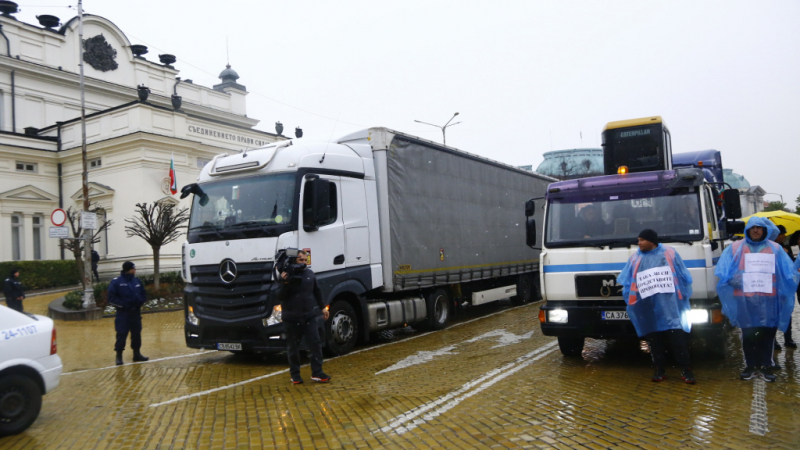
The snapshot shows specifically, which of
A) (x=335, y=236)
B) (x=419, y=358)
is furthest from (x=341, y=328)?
(x=335, y=236)

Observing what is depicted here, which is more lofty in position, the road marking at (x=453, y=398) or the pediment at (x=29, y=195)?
the pediment at (x=29, y=195)

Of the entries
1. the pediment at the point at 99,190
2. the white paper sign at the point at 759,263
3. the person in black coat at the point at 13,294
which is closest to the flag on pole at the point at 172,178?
the pediment at the point at 99,190

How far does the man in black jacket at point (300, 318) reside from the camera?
789 centimetres

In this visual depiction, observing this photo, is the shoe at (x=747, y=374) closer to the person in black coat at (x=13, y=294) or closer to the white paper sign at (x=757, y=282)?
the white paper sign at (x=757, y=282)

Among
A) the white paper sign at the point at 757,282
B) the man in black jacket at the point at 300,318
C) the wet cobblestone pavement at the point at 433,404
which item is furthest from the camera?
the man in black jacket at the point at 300,318

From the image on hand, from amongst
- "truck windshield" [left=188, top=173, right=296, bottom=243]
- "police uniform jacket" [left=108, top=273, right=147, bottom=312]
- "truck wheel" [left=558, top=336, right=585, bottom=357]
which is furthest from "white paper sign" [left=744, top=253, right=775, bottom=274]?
"police uniform jacket" [left=108, top=273, right=147, bottom=312]

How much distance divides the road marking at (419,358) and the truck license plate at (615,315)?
2798 mm

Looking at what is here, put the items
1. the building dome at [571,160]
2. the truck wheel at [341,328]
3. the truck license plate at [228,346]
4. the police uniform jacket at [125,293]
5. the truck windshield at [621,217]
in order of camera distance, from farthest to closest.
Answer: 1. the building dome at [571,160]
2. the police uniform jacket at [125,293]
3. the truck wheel at [341,328]
4. the truck license plate at [228,346]
5. the truck windshield at [621,217]

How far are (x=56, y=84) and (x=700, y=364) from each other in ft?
118

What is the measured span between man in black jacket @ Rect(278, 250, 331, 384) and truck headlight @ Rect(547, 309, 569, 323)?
3.02 meters

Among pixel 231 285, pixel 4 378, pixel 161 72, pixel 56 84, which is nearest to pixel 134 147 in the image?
pixel 56 84

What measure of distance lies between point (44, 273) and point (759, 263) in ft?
87.4

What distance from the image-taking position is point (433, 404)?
6504 mm

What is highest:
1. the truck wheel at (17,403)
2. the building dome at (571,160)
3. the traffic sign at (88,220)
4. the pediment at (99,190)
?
the building dome at (571,160)
